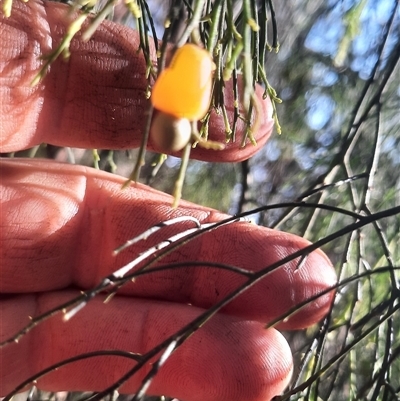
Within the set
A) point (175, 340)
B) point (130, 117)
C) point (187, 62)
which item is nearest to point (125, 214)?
point (130, 117)

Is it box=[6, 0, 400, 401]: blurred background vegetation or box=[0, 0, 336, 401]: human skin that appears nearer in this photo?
box=[0, 0, 336, 401]: human skin

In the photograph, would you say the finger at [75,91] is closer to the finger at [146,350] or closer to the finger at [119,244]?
the finger at [119,244]

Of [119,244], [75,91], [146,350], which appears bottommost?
[146,350]

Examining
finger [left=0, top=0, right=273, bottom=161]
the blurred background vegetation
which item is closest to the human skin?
finger [left=0, top=0, right=273, bottom=161]

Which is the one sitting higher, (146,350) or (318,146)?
(318,146)

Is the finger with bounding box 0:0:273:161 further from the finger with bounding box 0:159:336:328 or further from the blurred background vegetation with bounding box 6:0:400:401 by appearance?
the blurred background vegetation with bounding box 6:0:400:401

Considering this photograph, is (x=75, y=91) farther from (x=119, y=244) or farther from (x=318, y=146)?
(x=318, y=146)

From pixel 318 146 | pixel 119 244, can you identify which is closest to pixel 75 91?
pixel 119 244
